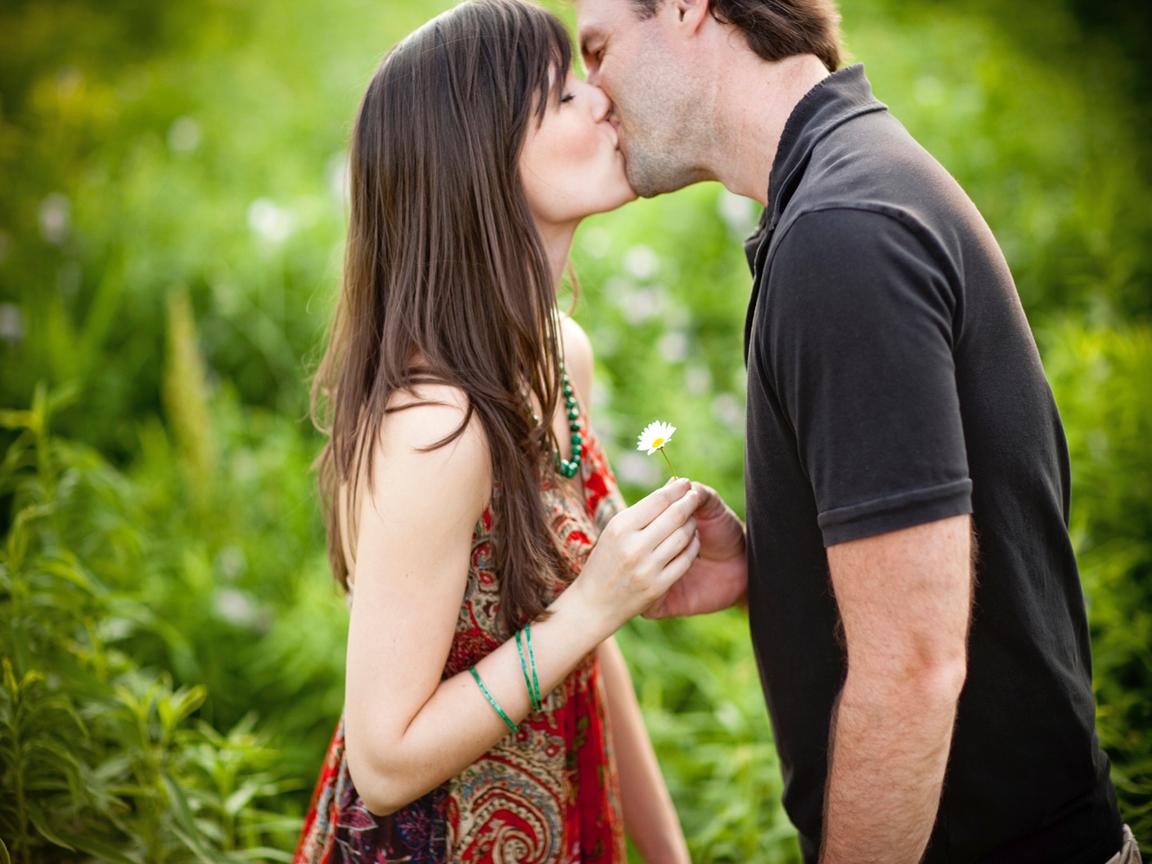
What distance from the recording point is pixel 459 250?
1.89m

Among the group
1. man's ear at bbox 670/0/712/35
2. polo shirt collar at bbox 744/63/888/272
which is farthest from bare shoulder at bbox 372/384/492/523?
man's ear at bbox 670/0/712/35

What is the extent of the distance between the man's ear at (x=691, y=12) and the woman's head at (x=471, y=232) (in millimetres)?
244

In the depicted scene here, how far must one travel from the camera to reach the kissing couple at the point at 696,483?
1404mm

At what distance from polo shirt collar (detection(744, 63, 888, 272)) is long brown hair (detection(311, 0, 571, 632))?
0.48 metres

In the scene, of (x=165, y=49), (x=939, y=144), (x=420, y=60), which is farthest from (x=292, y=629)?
(x=165, y=49)

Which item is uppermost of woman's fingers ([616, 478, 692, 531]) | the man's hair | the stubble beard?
the man's hair

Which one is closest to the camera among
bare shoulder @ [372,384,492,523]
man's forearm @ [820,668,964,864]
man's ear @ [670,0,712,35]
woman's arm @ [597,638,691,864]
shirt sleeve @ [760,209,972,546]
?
shirt sleeve @ [760,209,972,546]

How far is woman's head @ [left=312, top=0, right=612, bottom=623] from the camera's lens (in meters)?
1.84

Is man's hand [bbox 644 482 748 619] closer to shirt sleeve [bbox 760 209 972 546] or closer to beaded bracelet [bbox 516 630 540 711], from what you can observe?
beaded bracelet [bbox 516 630 540 711]

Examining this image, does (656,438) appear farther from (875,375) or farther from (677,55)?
(677,55)

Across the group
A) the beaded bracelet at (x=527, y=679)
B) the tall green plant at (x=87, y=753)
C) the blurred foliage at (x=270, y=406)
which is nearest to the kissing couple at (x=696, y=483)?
the beaded bracelet at (x=527, y=679)

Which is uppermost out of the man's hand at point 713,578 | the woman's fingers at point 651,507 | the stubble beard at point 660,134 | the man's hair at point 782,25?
the man's hair at point 782,25

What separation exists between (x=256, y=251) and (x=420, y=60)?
3620 millimetres

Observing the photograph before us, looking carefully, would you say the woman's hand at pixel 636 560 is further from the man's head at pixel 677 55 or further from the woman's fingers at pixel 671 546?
the man's head at pixel 677 55
